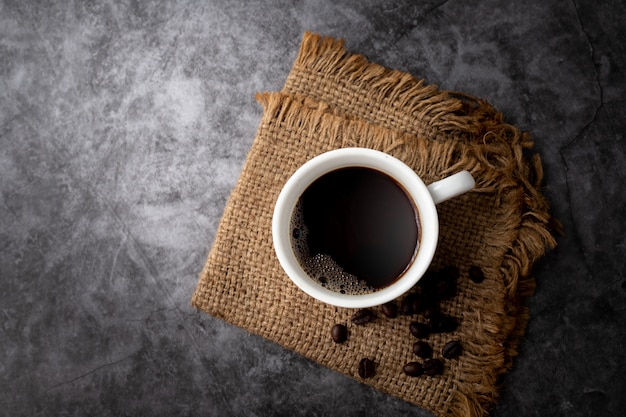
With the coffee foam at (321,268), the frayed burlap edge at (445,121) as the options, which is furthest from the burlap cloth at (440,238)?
the coffee foam at (321,268)

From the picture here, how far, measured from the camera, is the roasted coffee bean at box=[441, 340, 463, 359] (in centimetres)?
108

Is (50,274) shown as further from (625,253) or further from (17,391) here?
(625,253)

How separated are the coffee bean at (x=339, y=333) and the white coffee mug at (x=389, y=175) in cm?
21

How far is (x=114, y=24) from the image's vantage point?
4.20 feet

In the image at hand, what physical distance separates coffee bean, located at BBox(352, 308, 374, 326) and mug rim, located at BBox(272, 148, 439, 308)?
21cm

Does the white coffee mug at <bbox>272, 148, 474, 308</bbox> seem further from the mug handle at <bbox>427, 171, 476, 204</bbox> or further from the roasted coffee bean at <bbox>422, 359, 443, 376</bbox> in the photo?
the roasted coffee bean at <bbox>422, 359, 443, 376</bbox>

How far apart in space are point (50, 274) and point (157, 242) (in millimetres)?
293

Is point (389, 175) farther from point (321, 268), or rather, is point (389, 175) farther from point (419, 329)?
point (419, 329)

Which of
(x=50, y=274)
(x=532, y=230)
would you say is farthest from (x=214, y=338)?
(x=532, y=230)

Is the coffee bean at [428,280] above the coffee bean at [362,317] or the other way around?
above

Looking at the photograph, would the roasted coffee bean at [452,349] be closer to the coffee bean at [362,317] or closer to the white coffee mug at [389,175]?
the coffee bean at [362,317]

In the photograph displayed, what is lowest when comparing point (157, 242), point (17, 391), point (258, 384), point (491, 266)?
point (17, 391)

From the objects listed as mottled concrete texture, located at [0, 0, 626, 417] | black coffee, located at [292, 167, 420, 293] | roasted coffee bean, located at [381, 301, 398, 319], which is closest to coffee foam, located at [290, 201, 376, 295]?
black coffee, located at [292, 167, 420, 293]

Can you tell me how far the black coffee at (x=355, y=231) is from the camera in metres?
0.95
